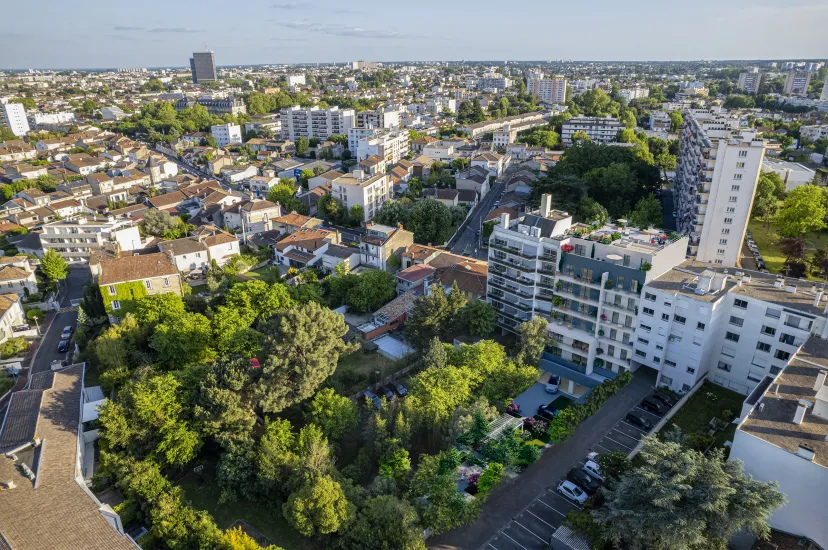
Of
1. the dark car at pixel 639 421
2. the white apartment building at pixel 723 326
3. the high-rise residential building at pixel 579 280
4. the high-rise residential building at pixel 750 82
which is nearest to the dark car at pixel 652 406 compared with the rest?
the dark car at pixel 639 421

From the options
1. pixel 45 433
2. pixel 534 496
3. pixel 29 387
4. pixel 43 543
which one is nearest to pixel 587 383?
pixel 534 496

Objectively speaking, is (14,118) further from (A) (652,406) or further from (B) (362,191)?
(A) (652,406)

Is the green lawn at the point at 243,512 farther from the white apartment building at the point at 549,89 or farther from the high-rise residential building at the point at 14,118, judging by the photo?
the white apartment building at the point at 549,89

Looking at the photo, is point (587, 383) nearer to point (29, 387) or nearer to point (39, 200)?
point (29, 387)

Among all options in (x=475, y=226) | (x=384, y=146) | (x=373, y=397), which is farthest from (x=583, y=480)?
(x=384, y=146)

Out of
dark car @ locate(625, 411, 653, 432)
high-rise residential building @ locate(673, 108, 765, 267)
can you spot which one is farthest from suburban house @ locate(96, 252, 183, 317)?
high-rise residential building @ locate(673, 108, 765, 267)

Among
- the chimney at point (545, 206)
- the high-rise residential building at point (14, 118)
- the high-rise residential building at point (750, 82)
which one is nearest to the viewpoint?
the chimney at point (545, 206)
